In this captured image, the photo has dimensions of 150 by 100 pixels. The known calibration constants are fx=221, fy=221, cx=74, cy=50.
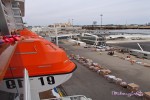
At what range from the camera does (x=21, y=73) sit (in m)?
11.8

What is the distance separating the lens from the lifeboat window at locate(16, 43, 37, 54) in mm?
12383

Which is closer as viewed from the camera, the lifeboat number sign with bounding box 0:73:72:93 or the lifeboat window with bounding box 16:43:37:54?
the lifeboat number sign with bounding box 0:73:72:93

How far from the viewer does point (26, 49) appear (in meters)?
12.5

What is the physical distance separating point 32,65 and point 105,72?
2003cm

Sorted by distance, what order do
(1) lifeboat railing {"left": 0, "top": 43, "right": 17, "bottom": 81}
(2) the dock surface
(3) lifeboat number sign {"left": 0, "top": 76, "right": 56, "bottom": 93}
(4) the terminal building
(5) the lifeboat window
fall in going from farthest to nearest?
(4) the terminal building → (2) the dock surface → (5) the lifeboat window → (3) lifeboat number sign {"left": 0, "top": 76, "right": 56, "bottom": 93} → (1) lifeboat railing {"left": 0, "top": 43, "right": 17, "bottom": 81}

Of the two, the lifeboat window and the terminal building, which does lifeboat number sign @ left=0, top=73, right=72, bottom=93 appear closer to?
the lifeboat window

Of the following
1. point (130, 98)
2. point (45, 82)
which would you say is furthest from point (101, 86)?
point (45, 82)

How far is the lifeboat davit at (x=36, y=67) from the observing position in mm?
11867

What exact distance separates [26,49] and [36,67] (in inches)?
47.0

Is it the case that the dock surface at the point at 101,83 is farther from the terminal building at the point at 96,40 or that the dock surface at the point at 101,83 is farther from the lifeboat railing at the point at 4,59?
the terminal building at the point at 96,40

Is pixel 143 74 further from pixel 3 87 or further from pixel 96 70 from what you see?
pixel 3 87

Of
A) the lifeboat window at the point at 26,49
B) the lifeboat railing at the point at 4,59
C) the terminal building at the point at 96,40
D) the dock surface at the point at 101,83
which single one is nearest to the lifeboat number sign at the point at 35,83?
the lifeboat window at the point at 26,49

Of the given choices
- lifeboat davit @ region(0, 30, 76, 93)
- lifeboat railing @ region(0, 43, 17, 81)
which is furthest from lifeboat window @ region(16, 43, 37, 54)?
lifeboat railing @ region(0, 43, 17, 81)

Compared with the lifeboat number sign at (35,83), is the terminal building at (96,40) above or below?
below
